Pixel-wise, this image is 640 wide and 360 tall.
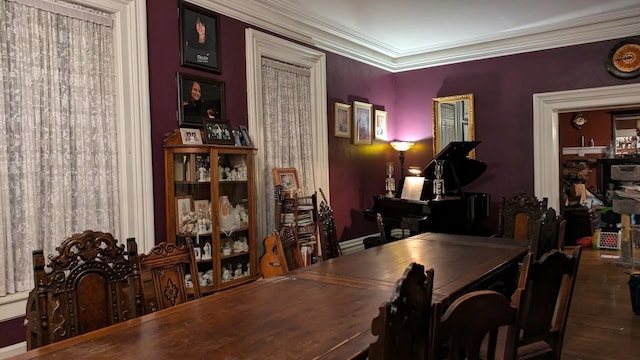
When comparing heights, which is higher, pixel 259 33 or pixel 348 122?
pixel 259 33

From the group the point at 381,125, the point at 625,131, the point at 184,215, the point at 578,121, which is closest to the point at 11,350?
the point at 184,215

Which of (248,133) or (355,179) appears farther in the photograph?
(355,179)

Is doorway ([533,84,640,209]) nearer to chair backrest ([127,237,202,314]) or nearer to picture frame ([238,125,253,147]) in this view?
picture frame ([238,125,253,147])

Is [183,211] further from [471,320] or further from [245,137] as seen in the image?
[471,320]

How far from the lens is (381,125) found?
Result: 6.75 m

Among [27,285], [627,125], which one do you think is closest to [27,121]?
[27,285]

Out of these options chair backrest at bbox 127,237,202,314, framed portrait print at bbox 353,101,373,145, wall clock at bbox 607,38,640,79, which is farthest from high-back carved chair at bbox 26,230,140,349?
wall clock at bbox 607,38,640,79

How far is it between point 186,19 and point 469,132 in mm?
4238

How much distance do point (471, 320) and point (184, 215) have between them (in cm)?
284

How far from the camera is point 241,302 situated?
6.63 ft

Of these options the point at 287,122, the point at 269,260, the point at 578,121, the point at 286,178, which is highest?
the point at 578,121

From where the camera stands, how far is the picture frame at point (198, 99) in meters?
3.86

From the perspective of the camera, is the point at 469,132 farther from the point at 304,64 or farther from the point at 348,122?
the point at 304,64

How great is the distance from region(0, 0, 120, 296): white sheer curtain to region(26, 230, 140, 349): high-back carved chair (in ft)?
4.05
